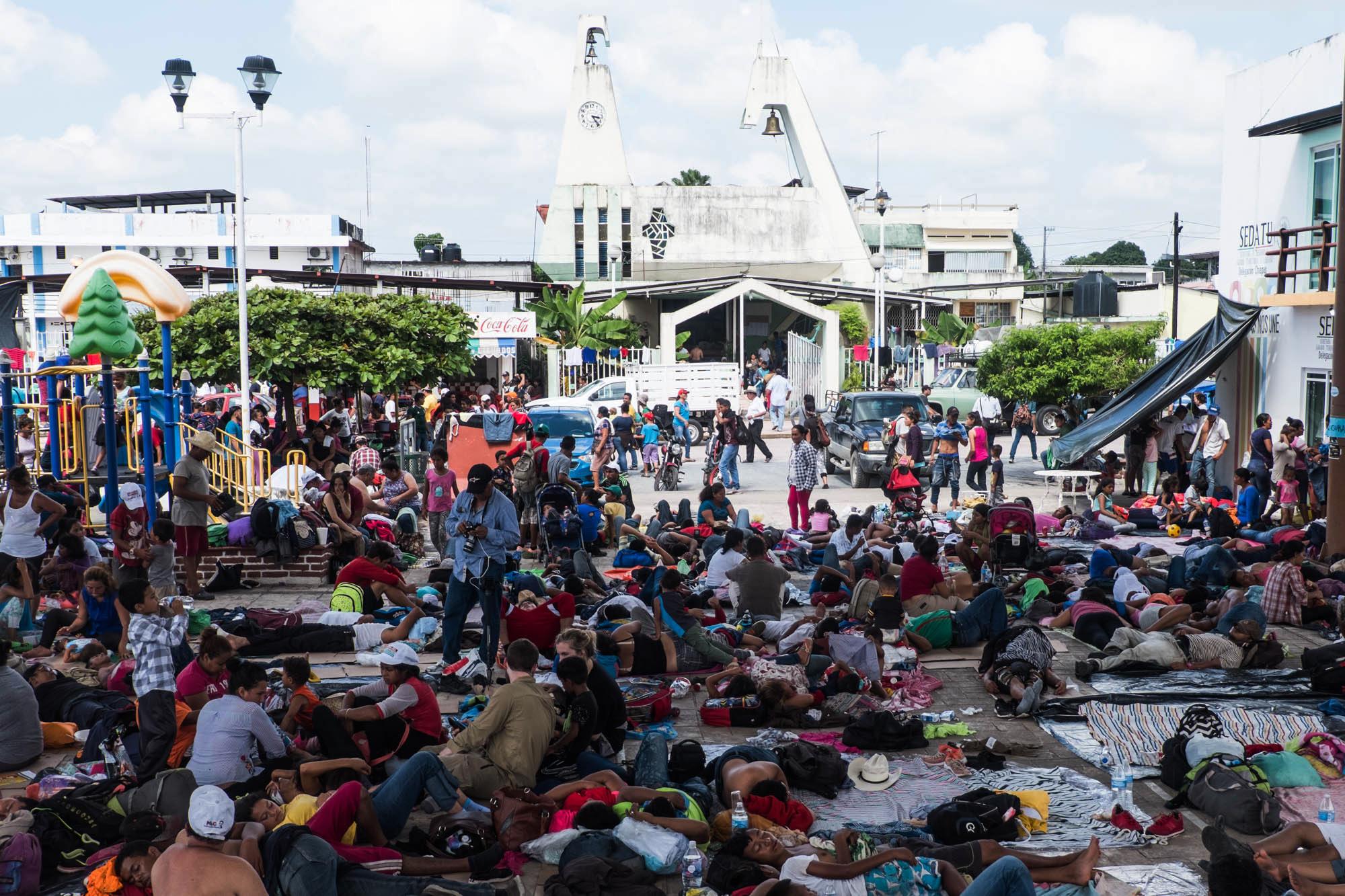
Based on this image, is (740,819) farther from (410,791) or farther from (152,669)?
(152,669)

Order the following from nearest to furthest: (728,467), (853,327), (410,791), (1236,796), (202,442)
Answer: (410,791)
(1236,796)
(202,442)
(728,467)
(853,327)

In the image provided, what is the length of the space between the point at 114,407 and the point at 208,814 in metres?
10.6

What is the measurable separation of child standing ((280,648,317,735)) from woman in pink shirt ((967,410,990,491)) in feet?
42.8

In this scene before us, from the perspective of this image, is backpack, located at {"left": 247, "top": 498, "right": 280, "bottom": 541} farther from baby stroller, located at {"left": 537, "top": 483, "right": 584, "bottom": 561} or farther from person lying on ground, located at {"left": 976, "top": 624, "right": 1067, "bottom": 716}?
person lying on ground, located at {"left": 976, "top": 624, "right": 1067, "bottom": 716}

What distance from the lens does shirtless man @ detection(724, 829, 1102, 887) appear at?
20.3 ft

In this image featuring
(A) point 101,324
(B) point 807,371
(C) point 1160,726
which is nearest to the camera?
(C) point 1160,726

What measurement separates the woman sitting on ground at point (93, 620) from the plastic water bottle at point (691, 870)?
5778 millimetres

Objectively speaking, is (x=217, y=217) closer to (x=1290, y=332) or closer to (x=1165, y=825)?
(x=1290, y=332)

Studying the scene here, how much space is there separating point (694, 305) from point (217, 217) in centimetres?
3148

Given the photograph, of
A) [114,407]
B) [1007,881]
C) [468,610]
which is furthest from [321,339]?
[1007,881]

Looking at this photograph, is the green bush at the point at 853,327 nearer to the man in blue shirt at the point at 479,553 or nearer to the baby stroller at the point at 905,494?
the baby stroller at the point at 905,494

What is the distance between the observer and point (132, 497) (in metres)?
12.5

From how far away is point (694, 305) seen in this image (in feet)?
122

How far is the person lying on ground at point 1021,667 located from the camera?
9.21 m
